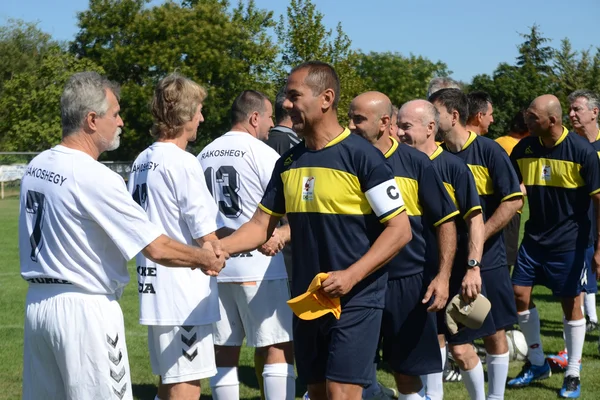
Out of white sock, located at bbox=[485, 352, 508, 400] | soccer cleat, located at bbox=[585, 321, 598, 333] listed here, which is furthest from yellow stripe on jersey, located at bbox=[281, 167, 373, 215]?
soccer cleat, located at bbox=[585, 321, 598, 333]

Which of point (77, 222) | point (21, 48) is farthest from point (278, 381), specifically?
point (21, 48)

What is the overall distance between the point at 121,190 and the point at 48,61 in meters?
48.7

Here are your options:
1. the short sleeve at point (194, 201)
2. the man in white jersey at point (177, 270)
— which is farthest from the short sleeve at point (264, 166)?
the short sleeve at point (194, 201)

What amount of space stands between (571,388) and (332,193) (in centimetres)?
379

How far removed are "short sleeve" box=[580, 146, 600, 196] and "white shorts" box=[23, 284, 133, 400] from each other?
4770 millimetres

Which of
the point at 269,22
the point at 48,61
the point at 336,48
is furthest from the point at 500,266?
the point at 269,22

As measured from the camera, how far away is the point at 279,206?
5.09 meters

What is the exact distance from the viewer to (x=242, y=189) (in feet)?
20.3

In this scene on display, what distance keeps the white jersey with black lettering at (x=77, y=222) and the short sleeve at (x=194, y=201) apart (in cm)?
79

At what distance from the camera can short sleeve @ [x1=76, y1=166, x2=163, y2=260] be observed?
4.15 m

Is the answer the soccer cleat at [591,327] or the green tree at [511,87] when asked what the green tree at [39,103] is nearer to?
the green tree at [511,87]

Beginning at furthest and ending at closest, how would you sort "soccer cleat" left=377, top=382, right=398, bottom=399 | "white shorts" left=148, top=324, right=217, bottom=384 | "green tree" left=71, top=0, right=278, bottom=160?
"green tree" left=71, top=0, right=278, bottom=160
"soccer cleat" left=377, top=382, right=398, bottom=399
"white shorts" left=148, top=324, right=217, bottom=384

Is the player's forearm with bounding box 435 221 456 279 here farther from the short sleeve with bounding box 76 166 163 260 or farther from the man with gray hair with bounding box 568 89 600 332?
the man with gray hair with bounding box 568 89 600 332

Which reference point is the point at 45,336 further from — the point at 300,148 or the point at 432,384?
the point at 432,384
